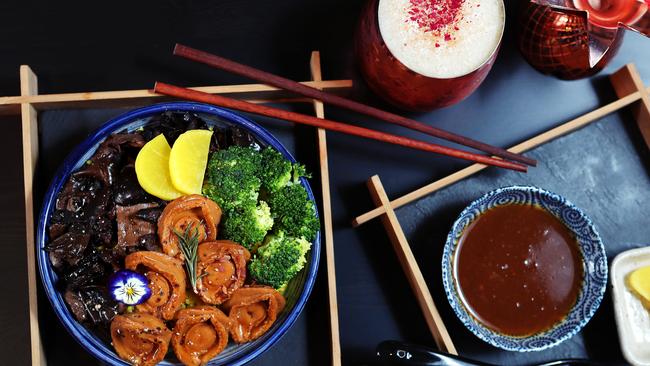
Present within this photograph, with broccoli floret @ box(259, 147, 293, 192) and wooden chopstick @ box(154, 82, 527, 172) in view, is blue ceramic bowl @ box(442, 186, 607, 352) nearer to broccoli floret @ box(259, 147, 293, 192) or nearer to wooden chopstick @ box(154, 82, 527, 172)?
wooden chopstick @ box(154, 82, 527, 172)

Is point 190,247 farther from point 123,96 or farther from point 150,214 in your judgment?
point 123,96

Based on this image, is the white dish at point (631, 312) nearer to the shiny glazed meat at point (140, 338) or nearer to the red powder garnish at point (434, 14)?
the red powder garnish at point (434, 14)

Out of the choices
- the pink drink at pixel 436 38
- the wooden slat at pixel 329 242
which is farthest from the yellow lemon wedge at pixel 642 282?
the wooden slat at pixel 329 242

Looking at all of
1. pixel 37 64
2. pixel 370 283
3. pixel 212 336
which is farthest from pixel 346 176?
pixel 37 64

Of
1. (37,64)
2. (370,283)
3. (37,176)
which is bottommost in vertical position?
(370,283)

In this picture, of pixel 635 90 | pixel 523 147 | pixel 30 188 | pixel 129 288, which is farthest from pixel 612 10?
pixel 30 188

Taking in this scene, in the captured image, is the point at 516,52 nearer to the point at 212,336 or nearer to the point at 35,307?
the point at 212,336

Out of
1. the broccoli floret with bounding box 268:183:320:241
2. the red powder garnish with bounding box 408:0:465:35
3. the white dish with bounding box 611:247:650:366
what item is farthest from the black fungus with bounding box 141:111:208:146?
the white dish with bounding box 611:247:650:366
